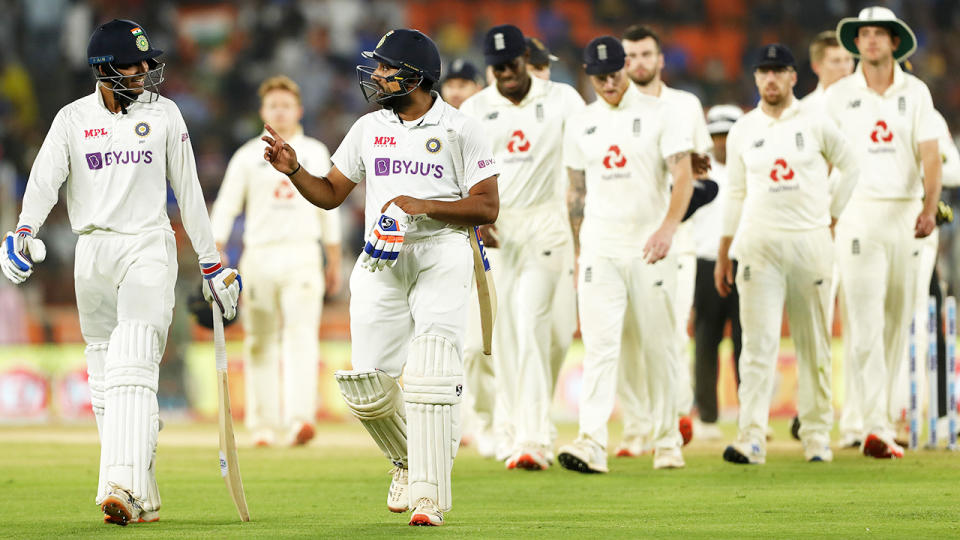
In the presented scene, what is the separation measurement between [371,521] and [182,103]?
15.5 m

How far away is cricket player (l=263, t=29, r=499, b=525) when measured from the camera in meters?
5.94

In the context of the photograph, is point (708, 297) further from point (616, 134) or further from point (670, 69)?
point (670, 69)

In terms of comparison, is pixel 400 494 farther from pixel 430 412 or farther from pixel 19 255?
pixel 19 255

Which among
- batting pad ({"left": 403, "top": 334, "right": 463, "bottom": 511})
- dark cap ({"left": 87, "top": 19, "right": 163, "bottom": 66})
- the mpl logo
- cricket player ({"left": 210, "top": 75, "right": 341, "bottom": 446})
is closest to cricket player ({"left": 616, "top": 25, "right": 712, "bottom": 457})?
cricket player ({"left": 210, "top": 75, "right": 341, "bottom": 446})

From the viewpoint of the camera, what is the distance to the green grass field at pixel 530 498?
19.3 ft

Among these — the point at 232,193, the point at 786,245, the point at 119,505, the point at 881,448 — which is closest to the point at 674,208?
the point at 786,245

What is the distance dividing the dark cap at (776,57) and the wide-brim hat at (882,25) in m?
0.82

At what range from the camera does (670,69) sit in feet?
70.2

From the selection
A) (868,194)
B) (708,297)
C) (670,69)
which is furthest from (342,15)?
(868,194)

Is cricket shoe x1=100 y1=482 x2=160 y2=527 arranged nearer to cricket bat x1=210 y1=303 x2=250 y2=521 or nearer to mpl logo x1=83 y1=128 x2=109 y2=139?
cricket bat x1=210 y1=303 x2=250 y2=521

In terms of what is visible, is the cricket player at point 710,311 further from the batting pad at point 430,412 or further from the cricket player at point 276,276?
the batting pad at point 430,412

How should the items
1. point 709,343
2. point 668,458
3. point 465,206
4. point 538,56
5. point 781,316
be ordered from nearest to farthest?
point 465,206
point 668,458
point 781,316
point 538,56
point 709,343

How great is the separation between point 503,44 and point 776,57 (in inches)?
66.6

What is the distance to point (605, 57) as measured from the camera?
8.62 metres
